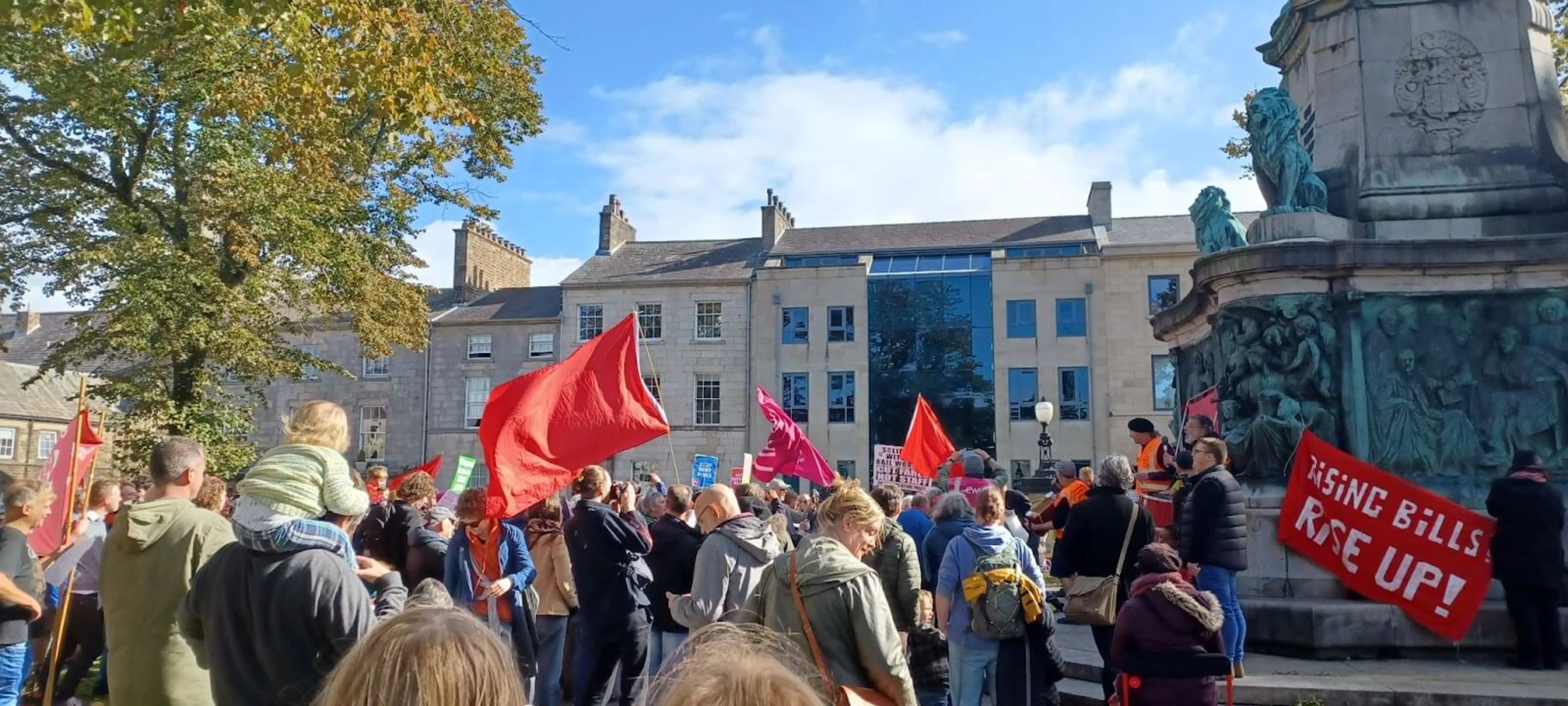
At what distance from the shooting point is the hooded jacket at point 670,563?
24.3 feet

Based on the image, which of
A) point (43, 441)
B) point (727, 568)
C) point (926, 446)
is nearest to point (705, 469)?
point (926, 446)

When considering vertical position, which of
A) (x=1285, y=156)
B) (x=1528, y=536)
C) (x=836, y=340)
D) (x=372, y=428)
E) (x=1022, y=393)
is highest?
(x=836, y=340)

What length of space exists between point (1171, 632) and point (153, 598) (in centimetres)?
430

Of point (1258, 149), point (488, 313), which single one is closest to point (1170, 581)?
point (1258, 149)

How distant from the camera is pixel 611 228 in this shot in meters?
42.9

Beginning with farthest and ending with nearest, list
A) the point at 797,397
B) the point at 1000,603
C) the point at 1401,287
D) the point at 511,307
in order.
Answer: the point at 511,307
the point at 797,397
the point at 1401,287
the point at 1000,603

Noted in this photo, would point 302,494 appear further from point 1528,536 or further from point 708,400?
point 708,400

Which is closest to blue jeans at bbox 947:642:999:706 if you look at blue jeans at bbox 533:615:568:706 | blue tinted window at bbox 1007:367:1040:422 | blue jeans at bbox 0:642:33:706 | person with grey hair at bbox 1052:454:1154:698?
person with grey hair at bbox 1052:454:1154:698

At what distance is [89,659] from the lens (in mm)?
8188

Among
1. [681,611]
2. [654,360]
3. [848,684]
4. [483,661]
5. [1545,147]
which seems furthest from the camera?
[654,360]

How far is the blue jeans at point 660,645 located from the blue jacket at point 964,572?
7.13 feet

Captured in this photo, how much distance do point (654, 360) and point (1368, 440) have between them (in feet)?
109

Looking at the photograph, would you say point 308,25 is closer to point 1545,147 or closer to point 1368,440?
point 1368,440

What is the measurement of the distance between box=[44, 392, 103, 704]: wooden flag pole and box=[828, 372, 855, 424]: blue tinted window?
28715mm
